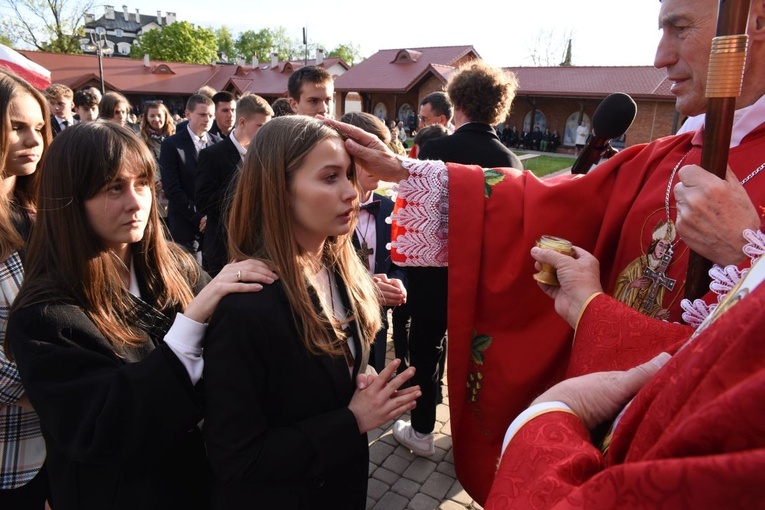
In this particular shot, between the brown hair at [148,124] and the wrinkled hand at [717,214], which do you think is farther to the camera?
the brown hair at [148,124]

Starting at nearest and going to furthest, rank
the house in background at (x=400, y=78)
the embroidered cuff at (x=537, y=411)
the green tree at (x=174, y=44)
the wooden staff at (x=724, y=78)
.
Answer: the embroidered cuff at (x=537, y=411), the wooden staff at (x=724, y=78), the house in background at (x=400, y=78), the green tree at (x=174, y=44)

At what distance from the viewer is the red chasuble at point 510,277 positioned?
1.70 metres

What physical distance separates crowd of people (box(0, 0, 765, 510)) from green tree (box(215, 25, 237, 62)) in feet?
245

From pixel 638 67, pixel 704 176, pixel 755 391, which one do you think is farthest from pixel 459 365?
pixel 638 67

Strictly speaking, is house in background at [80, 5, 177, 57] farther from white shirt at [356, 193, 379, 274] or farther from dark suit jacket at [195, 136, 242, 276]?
white shirt at [356, 193, 379, 274]

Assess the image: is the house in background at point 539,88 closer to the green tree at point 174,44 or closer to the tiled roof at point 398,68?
the tiled roof at point 398,68

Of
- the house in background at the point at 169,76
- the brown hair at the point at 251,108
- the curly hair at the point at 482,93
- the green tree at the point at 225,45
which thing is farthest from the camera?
the green tree at the point at 225,45

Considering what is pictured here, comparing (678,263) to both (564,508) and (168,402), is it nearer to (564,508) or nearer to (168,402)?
(564,508)

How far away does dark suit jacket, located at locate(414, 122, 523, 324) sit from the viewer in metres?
2.87

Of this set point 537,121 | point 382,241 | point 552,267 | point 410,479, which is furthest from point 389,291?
point 537,121

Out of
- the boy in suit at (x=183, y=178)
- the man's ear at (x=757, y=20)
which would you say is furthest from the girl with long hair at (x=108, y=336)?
the boy in suit at (x=183, y=178)

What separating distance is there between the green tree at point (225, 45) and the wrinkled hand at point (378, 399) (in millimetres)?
75130

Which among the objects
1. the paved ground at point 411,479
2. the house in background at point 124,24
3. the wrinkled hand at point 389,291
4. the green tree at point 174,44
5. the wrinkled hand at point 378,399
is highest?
Answer: the house in background at point 124,24

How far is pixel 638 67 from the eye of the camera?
21.7 meters
